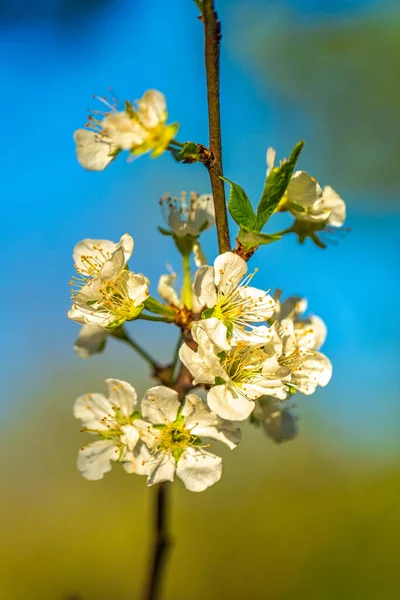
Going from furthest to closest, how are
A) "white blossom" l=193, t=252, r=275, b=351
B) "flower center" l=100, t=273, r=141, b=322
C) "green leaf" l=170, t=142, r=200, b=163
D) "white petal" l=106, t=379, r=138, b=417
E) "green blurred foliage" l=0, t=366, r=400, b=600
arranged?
"green blurred foliage" l=0, t=366, r=400, b=600 → "white petal" l=106, t=379, r=138, b=417 → "flower center" l=100, t=273, r=141, b=322 → "white blossom" l=193, t=252, r=275, b=351 → "green leaf" l=170, t=142, r=200, b=163

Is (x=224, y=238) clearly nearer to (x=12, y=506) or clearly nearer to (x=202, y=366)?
(x=202, y=366)

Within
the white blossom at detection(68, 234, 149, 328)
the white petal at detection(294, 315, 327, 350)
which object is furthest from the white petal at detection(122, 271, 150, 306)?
the white petal at detection(294, 315, 327, 350)

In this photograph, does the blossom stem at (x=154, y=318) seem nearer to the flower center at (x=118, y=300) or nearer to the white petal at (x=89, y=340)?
the flower center at (x=118, y=300)

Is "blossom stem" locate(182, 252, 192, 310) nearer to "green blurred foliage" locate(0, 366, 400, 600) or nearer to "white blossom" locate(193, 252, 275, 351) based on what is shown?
"white blossom" locate(193, 252, 275, 351)

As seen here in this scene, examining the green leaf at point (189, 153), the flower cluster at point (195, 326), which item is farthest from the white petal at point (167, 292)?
the green leaf at point (189, 153)

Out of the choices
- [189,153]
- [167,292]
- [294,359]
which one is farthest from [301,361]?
[189,153]

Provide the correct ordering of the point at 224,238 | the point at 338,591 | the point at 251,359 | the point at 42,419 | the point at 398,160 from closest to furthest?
the point at 224,238 < the point at 251,359 < the point at 338,591 < the point at 42,419 < the point at 398,160

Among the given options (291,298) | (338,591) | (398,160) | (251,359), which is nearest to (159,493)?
(251,359)
